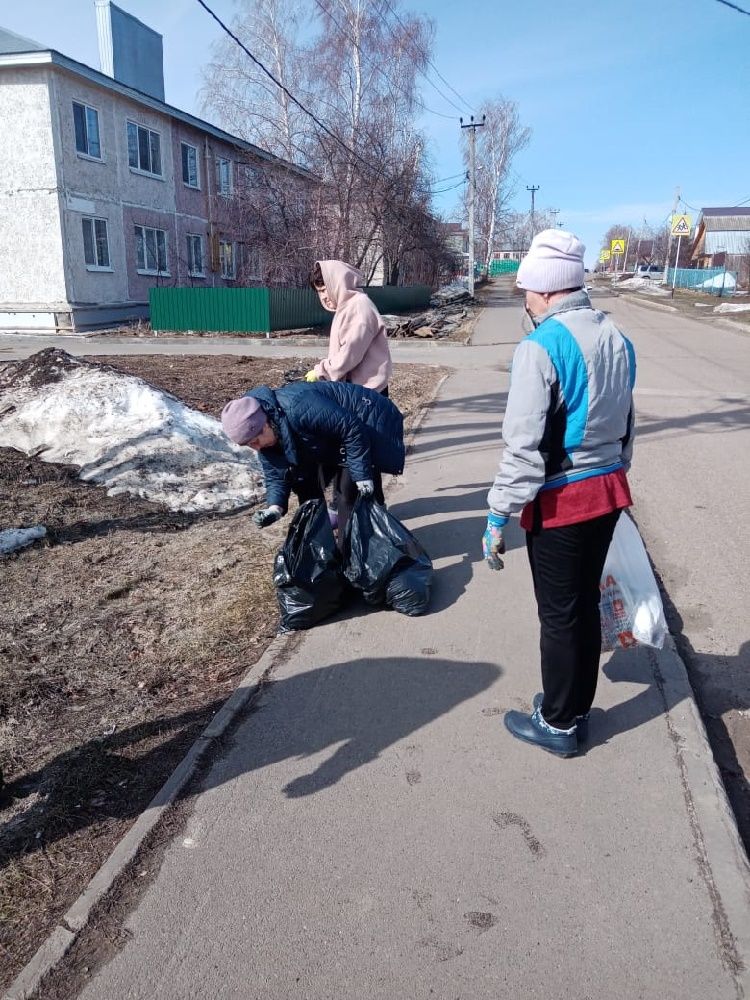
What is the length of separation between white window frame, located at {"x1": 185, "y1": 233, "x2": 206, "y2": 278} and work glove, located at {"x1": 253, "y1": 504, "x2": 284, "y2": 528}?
82.4 ft

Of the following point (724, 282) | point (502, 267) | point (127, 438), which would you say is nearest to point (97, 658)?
point (127, 438)

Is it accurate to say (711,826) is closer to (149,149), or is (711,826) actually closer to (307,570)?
(307,570)

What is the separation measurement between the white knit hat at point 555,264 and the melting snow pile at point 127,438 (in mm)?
4145

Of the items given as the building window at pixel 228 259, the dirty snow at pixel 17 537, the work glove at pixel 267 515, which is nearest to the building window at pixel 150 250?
the building window at pixel 228 259

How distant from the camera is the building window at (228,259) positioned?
29.4 m

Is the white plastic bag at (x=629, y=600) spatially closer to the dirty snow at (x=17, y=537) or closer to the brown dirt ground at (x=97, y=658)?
the brown dirt ground at (x=97, y=658)

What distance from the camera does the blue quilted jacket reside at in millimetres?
4000

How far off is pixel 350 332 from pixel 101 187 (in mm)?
20635

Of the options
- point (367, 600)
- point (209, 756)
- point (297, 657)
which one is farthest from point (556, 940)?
point (367, 600)

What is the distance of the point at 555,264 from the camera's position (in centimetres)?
263

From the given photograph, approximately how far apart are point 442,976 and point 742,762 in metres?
1.66

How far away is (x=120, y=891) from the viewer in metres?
2.34

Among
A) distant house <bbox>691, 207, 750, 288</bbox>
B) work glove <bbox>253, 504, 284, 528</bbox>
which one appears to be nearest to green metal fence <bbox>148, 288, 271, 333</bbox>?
work glove <bbox>253, 504, 284, 528</bbox>

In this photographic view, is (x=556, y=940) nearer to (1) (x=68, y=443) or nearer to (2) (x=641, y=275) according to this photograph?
(1) (x=68, y=443)
